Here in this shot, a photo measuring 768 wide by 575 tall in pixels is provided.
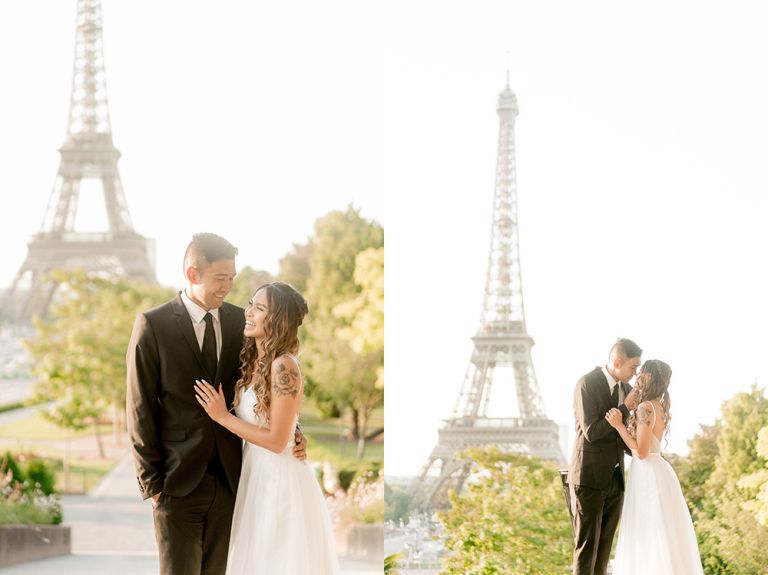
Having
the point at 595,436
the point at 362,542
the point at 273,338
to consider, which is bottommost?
the point at 362,542

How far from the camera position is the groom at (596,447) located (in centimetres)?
398

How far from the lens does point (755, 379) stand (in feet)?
18.9

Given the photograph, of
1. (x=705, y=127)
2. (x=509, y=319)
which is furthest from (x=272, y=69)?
(x=705, y=127)

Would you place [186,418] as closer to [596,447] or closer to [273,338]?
[273,338]

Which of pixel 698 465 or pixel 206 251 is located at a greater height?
pixel 206 251

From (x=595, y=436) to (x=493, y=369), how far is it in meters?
1.80

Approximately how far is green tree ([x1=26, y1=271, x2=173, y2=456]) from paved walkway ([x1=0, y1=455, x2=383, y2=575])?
233 mm

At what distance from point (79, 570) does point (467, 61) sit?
11.8 ft

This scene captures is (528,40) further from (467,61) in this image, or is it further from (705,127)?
(705,127)

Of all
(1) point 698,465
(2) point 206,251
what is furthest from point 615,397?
(1) point 698,465

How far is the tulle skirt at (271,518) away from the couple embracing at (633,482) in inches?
56.9

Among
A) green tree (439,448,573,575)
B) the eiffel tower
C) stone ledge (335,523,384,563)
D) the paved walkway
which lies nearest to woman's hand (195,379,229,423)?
the eiffel tower

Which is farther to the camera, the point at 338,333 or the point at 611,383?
the point at 338,333

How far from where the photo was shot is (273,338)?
2.75m
